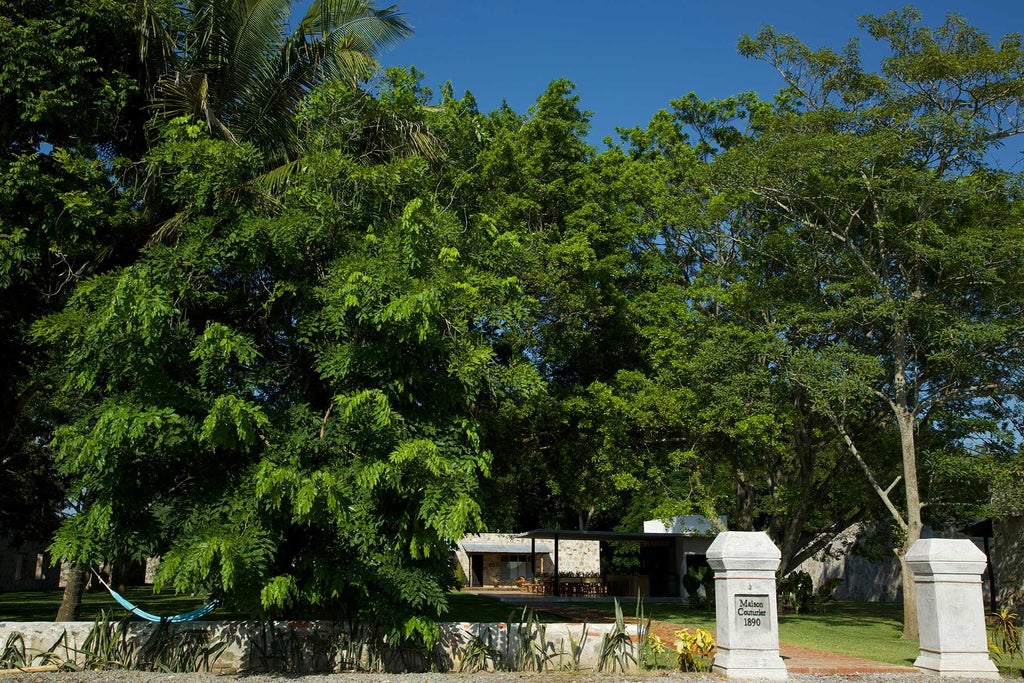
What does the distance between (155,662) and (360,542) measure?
10.3ft

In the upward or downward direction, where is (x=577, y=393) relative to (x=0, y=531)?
upward

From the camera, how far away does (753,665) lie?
33.4ft

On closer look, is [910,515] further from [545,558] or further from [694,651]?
[545,558]

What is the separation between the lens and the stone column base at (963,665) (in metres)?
10.6

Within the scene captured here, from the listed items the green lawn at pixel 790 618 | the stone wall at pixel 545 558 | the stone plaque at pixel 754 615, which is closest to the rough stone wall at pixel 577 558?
the stone wall at pixel 545 558

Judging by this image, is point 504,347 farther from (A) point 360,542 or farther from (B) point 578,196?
(A) point 360,542

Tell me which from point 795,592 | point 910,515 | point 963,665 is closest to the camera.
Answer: point 963,665

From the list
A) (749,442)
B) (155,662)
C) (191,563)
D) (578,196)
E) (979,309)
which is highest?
(578,196)

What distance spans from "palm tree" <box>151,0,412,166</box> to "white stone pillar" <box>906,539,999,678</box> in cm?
1163

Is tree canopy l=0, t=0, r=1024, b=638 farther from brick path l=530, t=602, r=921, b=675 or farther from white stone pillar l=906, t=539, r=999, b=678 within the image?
white stone pillar l=906, t=539, r=999, b=678

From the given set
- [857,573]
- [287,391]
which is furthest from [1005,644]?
[857,573]

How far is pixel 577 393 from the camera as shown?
57.8ft

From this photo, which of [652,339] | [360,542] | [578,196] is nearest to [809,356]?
[652,339]

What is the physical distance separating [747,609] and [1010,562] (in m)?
15.5
